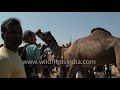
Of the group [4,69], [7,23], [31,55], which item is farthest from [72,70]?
[4,69]

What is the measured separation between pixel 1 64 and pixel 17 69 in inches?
4.7

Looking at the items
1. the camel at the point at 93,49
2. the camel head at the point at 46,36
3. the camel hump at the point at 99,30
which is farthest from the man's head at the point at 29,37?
the camel hump at the point at 99,30

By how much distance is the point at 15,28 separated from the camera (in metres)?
2.06

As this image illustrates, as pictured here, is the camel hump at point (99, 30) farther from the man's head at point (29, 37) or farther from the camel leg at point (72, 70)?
the man's head at point (29, 37)

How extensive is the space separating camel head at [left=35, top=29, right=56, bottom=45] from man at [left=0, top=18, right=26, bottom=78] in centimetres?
403

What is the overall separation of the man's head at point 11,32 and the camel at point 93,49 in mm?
4214

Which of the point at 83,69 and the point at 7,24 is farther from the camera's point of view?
A: the point at 83,69

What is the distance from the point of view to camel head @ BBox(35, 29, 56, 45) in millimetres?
6168

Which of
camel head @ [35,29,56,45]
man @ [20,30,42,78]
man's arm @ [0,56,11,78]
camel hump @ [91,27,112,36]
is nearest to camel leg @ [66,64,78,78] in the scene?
camel head @ [35,29,56,45]

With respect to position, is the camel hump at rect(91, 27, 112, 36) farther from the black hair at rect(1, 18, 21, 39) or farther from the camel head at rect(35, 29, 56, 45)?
the black hair at rect(1, 18, 21, 39)

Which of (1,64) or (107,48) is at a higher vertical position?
(107,48)
